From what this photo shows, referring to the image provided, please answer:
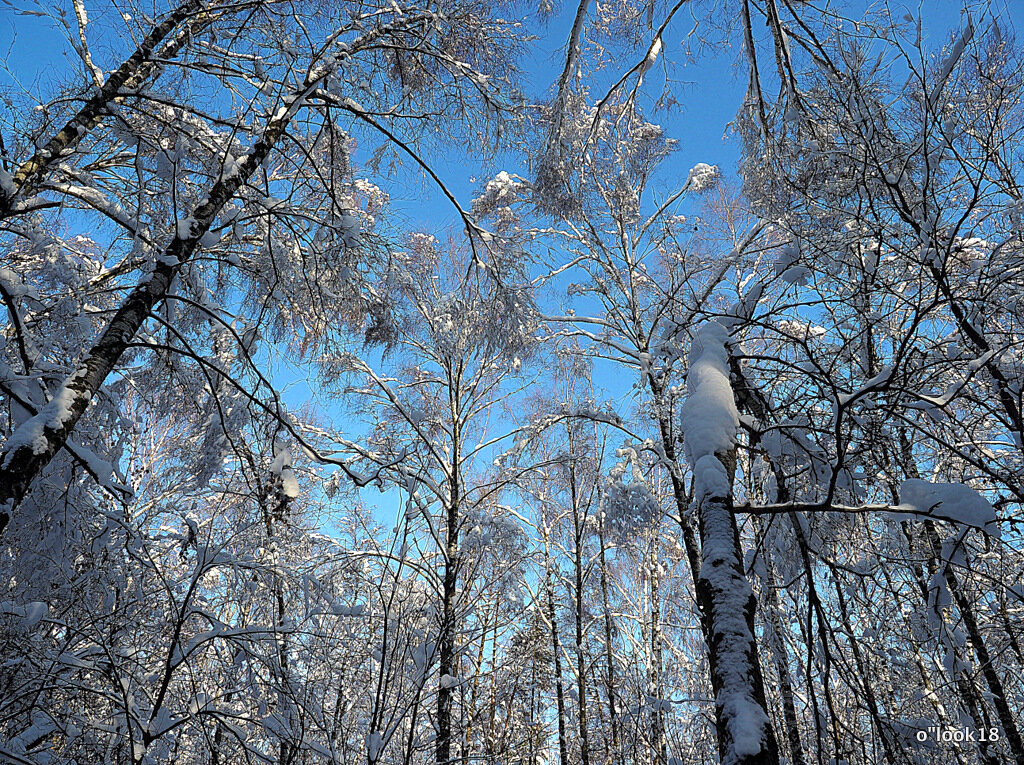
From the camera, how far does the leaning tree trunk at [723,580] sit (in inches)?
56.4

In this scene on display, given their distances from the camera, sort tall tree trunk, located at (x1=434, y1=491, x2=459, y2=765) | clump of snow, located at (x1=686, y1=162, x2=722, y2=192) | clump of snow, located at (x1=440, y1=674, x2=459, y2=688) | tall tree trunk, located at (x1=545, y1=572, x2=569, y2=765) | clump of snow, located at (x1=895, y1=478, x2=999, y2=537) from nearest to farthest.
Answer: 1. clump of snow, located at (x1=895, y1=478, x2=999, y2=537)
2. clump of snow, located at (x1=440, y1=674, x2=459, y2=688)
3. tall tree trunk, located at (x1=434, y1=491, x2=459, y2=765)
4. clump of snow, located at (x1=686, y1=162, x2=722, y2=192)
5. tall tree trunk, located at (x1=545, y1=572, x2=569, y2=765)

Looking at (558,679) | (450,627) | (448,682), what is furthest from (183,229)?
(558,679)

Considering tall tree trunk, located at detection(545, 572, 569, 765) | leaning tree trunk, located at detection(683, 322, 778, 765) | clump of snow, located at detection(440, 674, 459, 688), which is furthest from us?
tall tree trunk, located at detection(545, 572, 569, 765)

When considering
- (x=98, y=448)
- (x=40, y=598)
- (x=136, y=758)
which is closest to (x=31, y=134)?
(x=98, y=448)

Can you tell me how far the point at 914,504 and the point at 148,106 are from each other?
16.6 feet

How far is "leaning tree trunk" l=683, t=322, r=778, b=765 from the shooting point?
4.70 feet

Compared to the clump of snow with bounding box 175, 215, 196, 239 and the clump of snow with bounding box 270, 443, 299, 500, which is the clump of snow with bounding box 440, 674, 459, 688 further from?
the clump of snow with bounding box 175, 215, 196, 239

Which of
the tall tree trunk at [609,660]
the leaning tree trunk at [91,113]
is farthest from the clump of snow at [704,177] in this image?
the leaning tree trunk at [91,113]

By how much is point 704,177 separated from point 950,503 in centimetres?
867

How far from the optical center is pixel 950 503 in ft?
5.39

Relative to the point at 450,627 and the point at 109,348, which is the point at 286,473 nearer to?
the point at 109,348

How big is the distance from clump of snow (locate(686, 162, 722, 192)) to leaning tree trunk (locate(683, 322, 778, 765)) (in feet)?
26.6

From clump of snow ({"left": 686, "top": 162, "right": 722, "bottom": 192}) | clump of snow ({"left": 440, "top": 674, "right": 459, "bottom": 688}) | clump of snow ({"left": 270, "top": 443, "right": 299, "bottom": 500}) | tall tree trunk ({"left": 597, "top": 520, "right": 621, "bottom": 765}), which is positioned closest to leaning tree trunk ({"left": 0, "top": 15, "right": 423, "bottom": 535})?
clump of snow ({"left": 270, "top": 443, "right": 299, "bottom": 500})

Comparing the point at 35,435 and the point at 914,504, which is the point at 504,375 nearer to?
the point at 35,435
